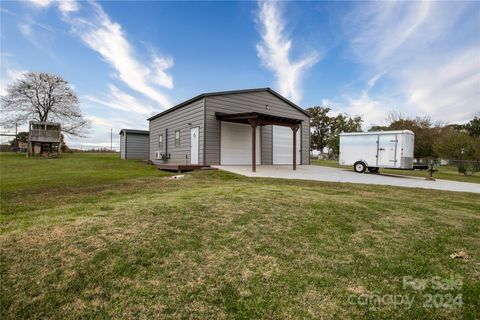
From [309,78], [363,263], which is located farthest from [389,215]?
[309,78]

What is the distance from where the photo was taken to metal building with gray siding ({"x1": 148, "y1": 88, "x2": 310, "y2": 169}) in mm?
13961

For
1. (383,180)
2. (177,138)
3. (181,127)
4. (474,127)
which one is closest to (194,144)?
(181,127)

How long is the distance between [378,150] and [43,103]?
3003cm

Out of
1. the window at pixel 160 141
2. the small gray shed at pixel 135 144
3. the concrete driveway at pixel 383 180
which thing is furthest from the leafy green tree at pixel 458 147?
the small gray shed at pixel 135 144

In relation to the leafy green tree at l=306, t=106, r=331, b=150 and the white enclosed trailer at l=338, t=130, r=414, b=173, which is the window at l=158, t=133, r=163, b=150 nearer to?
the white enclosed trailer at l=338, t=130, r=414, b=173

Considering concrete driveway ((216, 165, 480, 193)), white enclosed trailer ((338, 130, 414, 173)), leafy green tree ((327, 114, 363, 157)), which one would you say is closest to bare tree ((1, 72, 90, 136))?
concrete driveway ((216, 165, 480, 193))

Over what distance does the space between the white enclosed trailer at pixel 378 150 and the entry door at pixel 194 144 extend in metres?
8.50

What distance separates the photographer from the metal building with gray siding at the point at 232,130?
45.8ft

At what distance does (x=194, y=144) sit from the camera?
14.9m

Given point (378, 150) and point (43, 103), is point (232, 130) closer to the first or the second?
point (378, 150)

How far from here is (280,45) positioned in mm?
14523

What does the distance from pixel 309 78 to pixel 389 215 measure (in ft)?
49.2

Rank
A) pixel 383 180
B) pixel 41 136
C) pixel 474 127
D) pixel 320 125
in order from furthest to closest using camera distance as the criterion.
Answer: pixel 320 125, pixel 474 127, pixel 41 136, pixel 383 180

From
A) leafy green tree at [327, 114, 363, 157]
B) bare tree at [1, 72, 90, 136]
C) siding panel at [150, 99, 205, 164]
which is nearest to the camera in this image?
siding panel at [150, 99, 205, 164]
